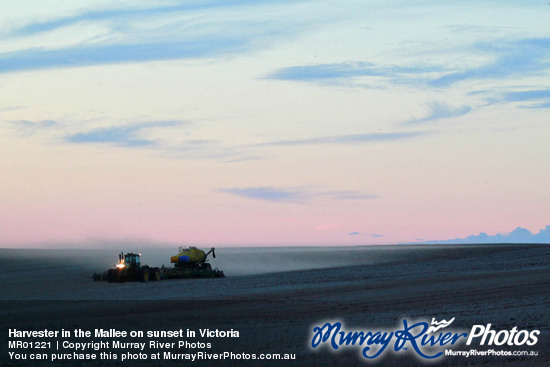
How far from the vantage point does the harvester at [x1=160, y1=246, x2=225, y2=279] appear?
58906 mm

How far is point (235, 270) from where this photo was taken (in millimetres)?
73125

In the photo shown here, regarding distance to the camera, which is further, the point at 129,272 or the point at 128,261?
the point at 128,261

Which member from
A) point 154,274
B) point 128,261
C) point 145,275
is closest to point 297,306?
point 145,275

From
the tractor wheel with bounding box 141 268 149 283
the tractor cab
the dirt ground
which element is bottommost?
the dirt ground

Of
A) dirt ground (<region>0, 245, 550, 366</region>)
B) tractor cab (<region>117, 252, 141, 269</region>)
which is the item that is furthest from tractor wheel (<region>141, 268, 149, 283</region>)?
dirt ground (<region>0, 245, 550, 366</region>)

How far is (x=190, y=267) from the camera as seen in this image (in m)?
62.4

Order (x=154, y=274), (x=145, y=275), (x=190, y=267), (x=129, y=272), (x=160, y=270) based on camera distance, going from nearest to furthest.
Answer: (x=129, y=272)
(x=145, y=275)
(x=154, y=274)
(x=160, y=270)
(x=190, y=267)

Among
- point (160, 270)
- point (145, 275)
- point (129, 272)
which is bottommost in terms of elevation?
point (145, 275)

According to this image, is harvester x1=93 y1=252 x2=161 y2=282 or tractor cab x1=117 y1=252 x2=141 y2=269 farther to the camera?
tractor cab x1=117 y1=252 x2=141 y2=269

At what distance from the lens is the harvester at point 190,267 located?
193ft

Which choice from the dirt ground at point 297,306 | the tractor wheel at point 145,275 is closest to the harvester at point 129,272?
the tractor wheel at point 145,275

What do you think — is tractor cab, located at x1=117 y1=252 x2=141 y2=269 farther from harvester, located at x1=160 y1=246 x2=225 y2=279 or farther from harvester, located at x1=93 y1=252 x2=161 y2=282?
harvester, located at x1=160 y1=246 x2=225 y2=279

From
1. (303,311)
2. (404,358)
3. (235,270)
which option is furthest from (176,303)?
(235,270)

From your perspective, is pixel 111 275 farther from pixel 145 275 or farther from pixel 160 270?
pixel 160 270
